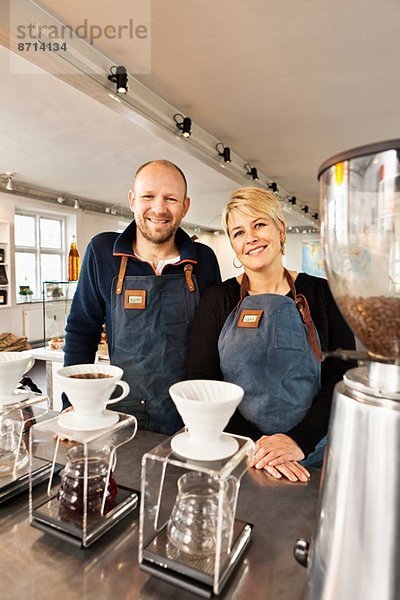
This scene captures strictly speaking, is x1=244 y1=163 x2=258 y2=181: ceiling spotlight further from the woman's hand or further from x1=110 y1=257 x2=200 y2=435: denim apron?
the woman's hand

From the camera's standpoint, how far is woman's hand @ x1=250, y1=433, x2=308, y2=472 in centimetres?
111

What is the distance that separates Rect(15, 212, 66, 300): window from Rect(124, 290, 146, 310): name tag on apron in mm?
6905

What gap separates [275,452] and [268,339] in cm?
41

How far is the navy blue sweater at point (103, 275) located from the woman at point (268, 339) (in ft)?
0.70

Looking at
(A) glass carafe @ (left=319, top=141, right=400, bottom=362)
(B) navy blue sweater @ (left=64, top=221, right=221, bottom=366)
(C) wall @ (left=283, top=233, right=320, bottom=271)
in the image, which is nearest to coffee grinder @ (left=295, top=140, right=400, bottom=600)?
(A) glass carafe @ (left=319, top=141, right=400, bottom=362)

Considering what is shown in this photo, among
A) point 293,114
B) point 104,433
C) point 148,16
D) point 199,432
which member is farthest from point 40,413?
point 293,114

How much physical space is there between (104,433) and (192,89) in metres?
3.12

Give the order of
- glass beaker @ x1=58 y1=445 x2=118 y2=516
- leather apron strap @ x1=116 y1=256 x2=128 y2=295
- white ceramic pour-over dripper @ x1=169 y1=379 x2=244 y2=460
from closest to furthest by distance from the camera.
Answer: white ceramic pour-over dripper @ x1=169 y1=379 x2=244 y2=460
glass beaker @ x1=58 y1=445 x2=118 y2=516
leather apron strap @ x1=116 y1=256 x2=128 y2=295

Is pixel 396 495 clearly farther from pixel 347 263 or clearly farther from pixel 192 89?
pixel 192 89

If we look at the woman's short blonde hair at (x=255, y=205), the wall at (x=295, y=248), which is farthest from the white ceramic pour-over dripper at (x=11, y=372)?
the wall at (x=295, y=248)

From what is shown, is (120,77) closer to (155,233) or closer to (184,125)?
(184,125)

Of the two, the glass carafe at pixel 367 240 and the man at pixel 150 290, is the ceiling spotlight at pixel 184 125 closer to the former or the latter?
the man at pixel 150 290

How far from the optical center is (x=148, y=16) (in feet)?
7.54

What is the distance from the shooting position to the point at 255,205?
1.52m
